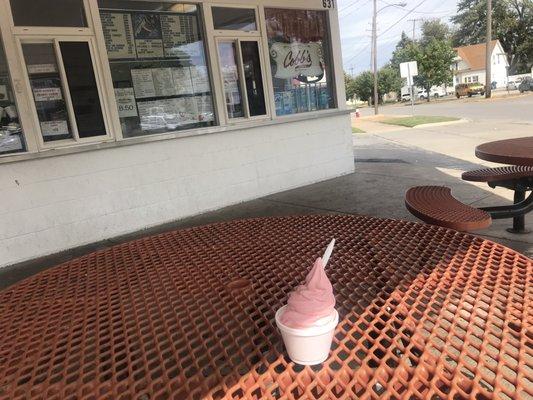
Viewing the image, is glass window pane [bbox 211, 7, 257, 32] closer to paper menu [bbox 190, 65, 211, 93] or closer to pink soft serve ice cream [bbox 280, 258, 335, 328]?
paper menu [bbox 190, 65, 211, 93]

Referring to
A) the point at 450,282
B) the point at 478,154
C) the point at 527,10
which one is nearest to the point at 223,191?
the point at 478,154

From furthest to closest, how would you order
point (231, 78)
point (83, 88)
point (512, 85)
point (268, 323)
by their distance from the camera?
1. point (512, 85)
2. point (231, 78)
3. point (83, 88)
4. point (268, 323)

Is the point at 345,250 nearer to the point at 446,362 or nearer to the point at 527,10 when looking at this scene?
the point at 446,362

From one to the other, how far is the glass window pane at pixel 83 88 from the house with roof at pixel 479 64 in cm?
6582

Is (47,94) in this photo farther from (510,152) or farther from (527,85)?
(527,85)

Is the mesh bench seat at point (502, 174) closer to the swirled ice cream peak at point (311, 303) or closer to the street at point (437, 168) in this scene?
the street at point (437, 168)

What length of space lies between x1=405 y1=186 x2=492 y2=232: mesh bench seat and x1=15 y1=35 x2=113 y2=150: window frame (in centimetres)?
362

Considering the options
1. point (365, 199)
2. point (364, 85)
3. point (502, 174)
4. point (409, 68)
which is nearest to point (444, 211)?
point (502, 174)

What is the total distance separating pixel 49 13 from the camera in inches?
182

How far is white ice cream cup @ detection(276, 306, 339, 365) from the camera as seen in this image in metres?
0.93

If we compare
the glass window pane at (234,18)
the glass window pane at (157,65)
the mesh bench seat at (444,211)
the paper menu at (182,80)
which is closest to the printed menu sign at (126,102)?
the glass window pane at (157,65)

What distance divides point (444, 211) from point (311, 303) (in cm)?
238

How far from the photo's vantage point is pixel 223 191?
20.3ft

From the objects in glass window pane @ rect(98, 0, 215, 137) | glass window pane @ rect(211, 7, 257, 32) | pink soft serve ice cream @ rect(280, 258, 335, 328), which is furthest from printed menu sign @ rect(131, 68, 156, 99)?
pink soft serve ice cream @ rect(280, 258, 335, 328)
